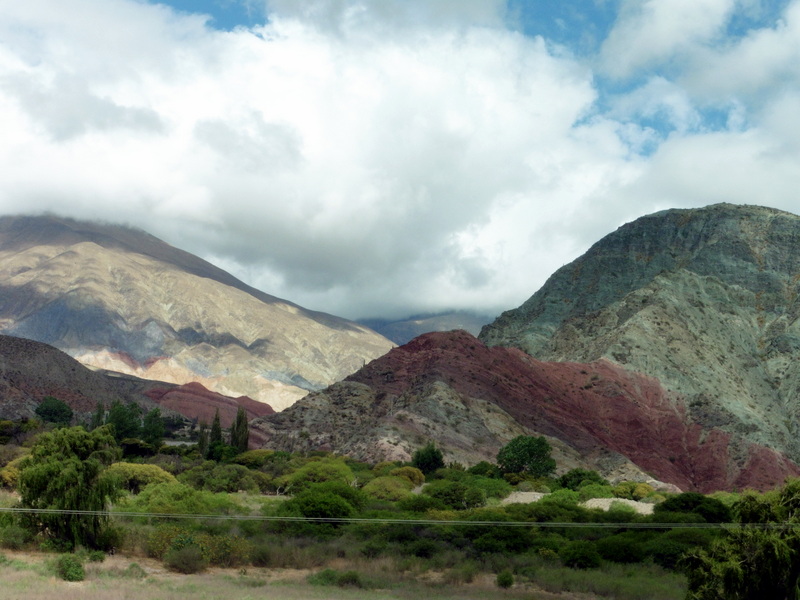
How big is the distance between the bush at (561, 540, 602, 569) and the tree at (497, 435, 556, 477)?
38.7 metres

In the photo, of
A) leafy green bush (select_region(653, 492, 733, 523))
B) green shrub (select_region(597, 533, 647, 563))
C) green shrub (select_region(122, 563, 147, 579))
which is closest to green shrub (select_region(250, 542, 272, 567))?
green shrub (select_region(122, 563, 147, 579))

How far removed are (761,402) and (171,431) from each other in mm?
90830

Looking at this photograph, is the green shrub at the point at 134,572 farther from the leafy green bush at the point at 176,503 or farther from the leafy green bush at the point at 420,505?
the leafy green bush at the point at 420,505

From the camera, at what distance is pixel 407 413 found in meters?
89.2

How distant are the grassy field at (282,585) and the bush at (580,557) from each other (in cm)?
159

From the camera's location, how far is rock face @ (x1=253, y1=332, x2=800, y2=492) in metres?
87.9

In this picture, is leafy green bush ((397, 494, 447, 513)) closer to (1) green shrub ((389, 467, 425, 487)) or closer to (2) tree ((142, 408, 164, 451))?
(1) green shrub ((389, 467, 425, 487))

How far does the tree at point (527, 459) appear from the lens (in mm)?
72812

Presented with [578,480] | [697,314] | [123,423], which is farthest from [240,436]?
[697,314]

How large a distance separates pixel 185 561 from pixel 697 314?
369 ft

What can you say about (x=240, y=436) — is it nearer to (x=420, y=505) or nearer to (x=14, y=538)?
(x=420, y=505)

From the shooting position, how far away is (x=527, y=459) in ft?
240

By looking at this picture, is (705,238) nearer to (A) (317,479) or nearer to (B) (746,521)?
(A) (317,479)

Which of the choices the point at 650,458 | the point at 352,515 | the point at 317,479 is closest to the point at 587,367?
the point at 650,458
